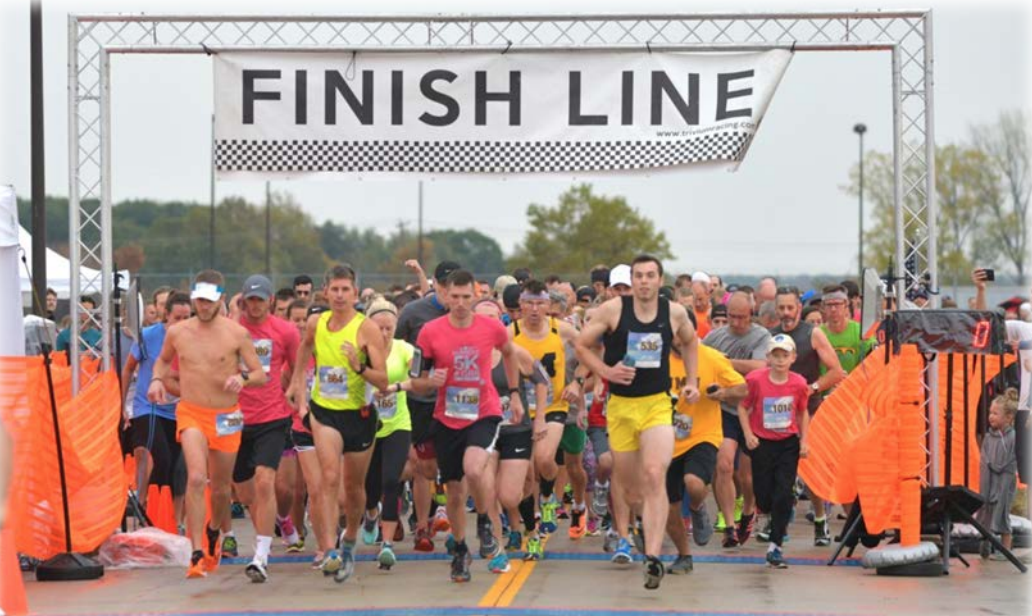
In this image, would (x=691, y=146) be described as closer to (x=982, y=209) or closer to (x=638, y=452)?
(x=638, y=452)

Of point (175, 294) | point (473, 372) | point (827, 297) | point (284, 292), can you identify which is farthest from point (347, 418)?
point (827, 297)

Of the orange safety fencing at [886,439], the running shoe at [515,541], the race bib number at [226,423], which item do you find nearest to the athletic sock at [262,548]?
the race bib number at [226,423]

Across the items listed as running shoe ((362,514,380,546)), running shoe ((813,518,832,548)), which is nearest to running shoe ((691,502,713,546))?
running shoe ((813,518,832,548))

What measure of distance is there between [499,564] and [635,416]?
1.61 m

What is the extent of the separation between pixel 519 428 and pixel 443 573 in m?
1.27

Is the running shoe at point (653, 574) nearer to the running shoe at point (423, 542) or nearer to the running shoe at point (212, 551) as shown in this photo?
the running shoe at point (423, 542)

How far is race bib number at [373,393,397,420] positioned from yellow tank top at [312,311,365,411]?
36cm

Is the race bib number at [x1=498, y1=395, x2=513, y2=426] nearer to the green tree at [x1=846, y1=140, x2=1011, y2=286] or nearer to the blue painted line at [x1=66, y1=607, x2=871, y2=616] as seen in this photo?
the blue painted line at [x1=66, y1=607, x2=871, y2=616]

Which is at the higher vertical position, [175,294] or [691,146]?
[691,146]

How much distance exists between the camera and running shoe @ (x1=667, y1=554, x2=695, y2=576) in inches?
529

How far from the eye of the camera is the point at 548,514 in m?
16.1

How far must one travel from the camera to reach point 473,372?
530 inches

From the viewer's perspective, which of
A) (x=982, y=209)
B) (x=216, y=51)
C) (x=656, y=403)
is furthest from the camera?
(x=982, y=209)

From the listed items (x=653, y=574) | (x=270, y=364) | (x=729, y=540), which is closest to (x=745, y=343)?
(x=729, y=540)
